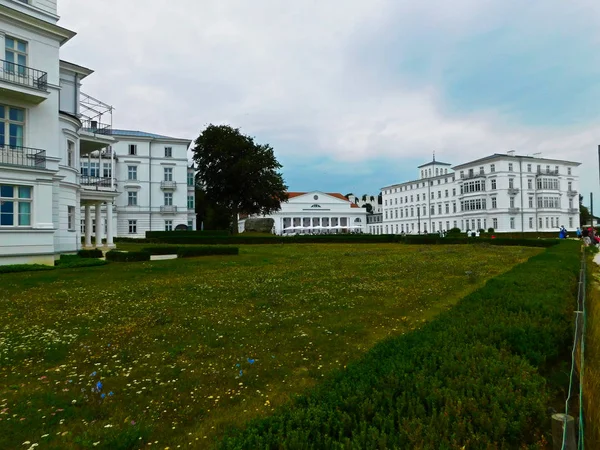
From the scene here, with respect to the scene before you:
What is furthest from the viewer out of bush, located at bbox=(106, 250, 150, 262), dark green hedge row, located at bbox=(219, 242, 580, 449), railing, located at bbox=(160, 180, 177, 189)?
railing, located at bbox=(160, 180, 177, 189)

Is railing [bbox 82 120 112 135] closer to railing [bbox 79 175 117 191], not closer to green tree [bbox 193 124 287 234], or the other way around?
railing [bbox 79 175 117 191]

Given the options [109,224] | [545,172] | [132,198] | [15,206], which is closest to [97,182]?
[109,224]

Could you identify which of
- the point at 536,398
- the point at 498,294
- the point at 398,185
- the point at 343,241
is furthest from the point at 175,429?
the point at 398,185

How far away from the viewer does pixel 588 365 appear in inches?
165

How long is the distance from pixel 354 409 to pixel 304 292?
7765 millimetres

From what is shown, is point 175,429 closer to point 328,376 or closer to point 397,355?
point 328,376

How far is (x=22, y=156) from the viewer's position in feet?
57.2

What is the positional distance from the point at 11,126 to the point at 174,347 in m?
17.1

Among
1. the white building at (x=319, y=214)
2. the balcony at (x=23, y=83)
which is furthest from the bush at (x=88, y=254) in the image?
the white building at (x=319, y=214)

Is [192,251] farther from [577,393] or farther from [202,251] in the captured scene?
[577,393]

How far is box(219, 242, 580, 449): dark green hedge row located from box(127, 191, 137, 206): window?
54.8 meters

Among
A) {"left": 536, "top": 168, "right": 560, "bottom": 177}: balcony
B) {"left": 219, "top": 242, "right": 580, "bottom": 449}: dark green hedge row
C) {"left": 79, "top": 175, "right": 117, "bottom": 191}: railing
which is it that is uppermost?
{"left": 536, "top": 168, "right": 560, "bottom": 177}: balcony

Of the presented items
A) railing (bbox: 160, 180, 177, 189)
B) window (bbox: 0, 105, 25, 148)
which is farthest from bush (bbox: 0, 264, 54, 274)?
railing (bbox: 160, 180, 177, 189)

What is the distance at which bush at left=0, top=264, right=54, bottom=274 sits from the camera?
15534 millimetres
